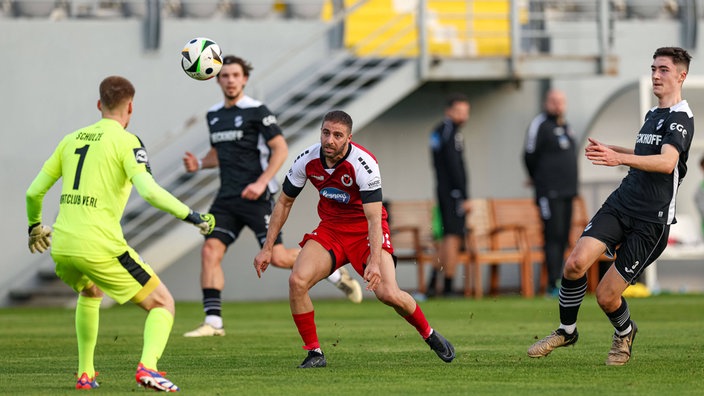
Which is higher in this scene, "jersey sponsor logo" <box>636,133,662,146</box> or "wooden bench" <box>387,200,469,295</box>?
"jersey sponsor logo" <box>636,133,662,146</box>

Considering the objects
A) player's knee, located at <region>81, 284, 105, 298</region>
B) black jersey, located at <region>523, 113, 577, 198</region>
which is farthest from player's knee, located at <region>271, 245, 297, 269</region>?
black jersey, located at <region>523, 113, 577, 198</region>

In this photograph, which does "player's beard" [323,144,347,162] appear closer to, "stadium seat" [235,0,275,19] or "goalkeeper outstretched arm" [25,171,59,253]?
"goalkeeper outstretched arm" [25,171,59,253]

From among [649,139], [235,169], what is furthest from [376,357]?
[235,169]

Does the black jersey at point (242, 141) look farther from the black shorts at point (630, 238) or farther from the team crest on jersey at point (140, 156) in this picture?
the team crest on jersey at point (140, 156)

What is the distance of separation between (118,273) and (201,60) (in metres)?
3.43

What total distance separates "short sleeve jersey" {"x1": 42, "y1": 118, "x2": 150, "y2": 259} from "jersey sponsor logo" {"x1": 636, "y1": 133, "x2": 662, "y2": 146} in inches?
130

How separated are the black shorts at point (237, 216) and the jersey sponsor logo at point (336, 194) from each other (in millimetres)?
2952

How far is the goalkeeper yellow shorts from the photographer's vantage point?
7.14m

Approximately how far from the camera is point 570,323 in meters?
8.95

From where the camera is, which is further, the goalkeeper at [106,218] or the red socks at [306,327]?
the red socks at [306,327]

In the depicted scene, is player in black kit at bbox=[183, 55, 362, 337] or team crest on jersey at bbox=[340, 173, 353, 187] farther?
player in black kit at bbox=[183, 55, 362, 337]

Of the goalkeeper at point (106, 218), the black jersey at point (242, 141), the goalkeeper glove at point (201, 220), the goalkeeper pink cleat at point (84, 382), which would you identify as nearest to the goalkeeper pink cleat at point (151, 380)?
the goalkeeper at point (106, 218)

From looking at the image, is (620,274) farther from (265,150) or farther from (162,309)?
(265,150)

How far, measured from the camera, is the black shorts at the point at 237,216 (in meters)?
11.6
